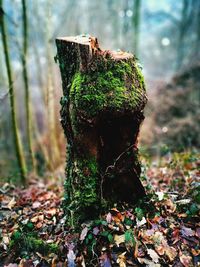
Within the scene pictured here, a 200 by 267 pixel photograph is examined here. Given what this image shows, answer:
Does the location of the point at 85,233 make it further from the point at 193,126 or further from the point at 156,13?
the point at 156,13

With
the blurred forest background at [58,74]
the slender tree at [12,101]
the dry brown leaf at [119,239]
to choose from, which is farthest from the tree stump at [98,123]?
the slender tree at [12,101]

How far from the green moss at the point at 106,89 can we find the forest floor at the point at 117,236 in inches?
45.3

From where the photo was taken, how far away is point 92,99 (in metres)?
2.66

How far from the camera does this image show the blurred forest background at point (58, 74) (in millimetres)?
6863

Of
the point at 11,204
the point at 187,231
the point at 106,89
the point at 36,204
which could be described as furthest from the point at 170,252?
the point at 11,204

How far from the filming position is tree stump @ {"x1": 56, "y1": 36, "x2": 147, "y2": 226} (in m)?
2.70

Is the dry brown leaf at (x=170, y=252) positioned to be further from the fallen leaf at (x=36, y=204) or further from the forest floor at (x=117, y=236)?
the fallen leaf at (x=36, y=204)

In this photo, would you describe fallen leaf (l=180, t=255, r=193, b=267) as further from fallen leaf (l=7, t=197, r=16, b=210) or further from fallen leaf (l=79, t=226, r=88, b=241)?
fallen leaf (l=7, t=197, r=16, b=210)

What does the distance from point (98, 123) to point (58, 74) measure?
1084cm

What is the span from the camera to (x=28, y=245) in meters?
2.92

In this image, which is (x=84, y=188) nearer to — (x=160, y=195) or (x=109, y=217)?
(x=109, y=217)

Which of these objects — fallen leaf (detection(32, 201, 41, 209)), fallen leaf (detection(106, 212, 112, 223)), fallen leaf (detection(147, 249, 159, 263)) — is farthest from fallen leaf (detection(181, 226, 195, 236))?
fallen leaf (detection(32, 201, 41, 209))

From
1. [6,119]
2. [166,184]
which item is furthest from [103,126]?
A: [6,119]

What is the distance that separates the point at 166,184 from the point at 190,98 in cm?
736
